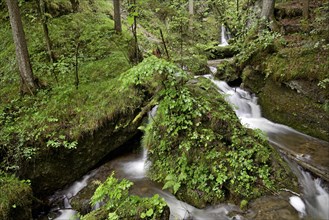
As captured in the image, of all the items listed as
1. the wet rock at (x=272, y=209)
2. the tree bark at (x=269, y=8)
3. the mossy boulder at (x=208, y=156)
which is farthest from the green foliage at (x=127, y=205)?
the tree bark at (x=269, y=8)

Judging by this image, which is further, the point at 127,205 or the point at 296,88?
the point at 296,88

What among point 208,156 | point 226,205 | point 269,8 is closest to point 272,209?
point 226,205

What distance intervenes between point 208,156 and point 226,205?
1045 mm

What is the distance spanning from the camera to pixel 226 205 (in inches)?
195

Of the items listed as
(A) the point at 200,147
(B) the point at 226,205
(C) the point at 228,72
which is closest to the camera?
(B) the point at 226,205

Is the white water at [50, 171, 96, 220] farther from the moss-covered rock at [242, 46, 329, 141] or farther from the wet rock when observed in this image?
the moss-covered rock at [242, 46, 329, 141]

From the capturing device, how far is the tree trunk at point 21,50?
6.33 meters

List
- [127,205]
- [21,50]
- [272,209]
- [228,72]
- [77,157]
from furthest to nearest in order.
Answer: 1. [228,72]
2. [21,50]
3. [77,157]
4. [272,209]
5. [127,205]

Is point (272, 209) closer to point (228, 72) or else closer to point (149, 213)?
point (149, 213)

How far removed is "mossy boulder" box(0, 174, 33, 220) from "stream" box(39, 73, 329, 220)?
2.20ft

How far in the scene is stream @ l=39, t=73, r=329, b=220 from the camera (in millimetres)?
4910

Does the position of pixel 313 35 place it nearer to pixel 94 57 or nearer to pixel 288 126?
Answer: pixel 288 126

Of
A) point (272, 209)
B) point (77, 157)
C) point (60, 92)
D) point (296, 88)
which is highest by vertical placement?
point (60, 92)

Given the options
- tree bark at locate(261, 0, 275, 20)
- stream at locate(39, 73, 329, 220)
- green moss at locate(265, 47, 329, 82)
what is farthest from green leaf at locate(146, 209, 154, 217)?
tree bark at locate(261, 0, 275, 20)
